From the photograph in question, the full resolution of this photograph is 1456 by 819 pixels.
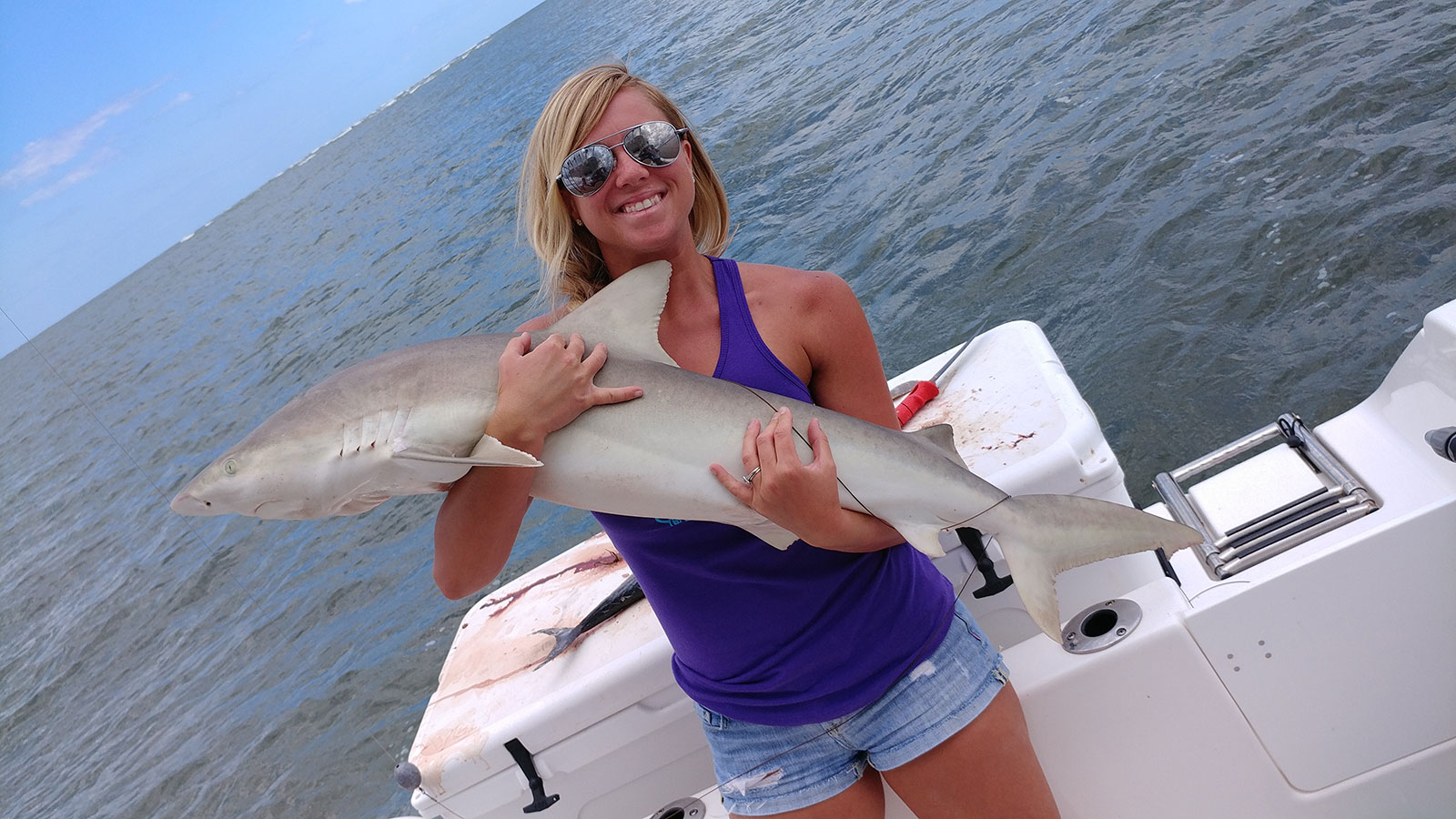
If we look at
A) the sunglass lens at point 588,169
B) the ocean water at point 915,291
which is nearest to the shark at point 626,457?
the sunglass lens at point 588,169

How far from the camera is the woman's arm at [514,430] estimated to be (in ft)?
5.64

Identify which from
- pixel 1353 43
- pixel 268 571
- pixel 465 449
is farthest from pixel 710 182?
pixel 268 571

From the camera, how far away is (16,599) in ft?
49.7

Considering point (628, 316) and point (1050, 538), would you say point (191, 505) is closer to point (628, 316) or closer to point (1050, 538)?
point (628, 316)

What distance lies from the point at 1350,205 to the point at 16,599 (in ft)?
60.9

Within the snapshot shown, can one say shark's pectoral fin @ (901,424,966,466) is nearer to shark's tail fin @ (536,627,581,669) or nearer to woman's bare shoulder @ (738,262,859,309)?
woman's bare shoulder @ (738,262,859,309)

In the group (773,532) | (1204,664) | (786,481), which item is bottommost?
(1204,664)

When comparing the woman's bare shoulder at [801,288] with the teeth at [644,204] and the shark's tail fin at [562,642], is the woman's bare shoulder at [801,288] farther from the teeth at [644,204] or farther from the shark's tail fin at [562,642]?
the shark's tail fin at [562,642]

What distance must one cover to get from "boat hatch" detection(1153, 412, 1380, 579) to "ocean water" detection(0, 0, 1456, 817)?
232cm

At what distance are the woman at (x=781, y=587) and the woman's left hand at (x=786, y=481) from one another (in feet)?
0.18

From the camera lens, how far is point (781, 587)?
2.01 meters

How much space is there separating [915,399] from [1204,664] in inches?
49.8

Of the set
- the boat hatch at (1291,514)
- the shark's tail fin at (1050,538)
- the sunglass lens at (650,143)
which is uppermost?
the sunglass lens at (650,143)

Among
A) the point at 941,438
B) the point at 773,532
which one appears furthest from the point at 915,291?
the point at 773,532
